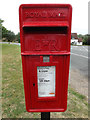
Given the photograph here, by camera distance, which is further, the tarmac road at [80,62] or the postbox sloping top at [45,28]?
the tarmac road at [80,62]

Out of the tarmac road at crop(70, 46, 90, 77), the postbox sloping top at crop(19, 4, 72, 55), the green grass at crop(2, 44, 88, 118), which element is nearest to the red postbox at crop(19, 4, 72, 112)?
the postbox sloping top at crop(19, 4, 72, 55)

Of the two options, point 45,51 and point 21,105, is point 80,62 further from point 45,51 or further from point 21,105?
point 45,51

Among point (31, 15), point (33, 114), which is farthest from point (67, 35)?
point (33, 114)

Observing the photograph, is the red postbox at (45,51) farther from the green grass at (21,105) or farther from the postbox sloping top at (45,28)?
the green grass at (21,105)

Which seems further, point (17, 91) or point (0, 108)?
point (17, 91)

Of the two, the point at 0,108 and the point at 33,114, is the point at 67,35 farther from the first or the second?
the point at 0,108

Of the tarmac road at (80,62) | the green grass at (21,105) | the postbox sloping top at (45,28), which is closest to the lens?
the postbox sloping top at (45,28)

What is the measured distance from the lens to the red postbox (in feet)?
4.04

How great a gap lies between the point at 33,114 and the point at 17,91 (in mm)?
1076

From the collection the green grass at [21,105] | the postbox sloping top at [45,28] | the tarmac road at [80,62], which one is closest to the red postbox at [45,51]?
the postbox sloping top at [45,28]

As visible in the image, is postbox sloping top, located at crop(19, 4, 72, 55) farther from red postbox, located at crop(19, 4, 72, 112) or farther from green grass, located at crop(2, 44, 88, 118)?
green grass, located at crop(2, 44, 88, 118)

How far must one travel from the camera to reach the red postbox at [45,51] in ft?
4.04

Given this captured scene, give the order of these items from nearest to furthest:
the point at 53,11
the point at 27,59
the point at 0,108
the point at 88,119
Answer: the point at 53,11, the point at 27,59, the point at 88,119, the point at 0,108

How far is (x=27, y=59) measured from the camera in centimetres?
133
